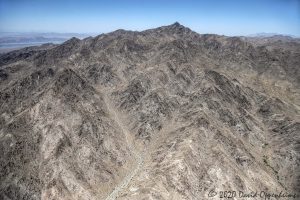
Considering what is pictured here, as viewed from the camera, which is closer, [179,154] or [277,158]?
[179,154]

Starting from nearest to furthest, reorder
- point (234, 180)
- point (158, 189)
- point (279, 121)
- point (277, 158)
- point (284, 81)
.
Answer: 1. point (158, 189)
2. point (234, 180)
3. point (277, 158)
4. point (279, 121)
5. point (284, 81)

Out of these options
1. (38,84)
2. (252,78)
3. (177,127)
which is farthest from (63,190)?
(252,78)

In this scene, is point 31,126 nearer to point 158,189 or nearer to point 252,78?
point 158,189

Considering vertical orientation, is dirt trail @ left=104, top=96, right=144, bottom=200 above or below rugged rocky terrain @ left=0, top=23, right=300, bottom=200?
below

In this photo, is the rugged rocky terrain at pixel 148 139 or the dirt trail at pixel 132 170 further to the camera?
the dirt trail at pixel 132 170

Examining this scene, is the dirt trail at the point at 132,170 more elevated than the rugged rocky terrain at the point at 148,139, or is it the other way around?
the rugged rocky terrain at the point at 148,139

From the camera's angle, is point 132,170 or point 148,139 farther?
point 148,139

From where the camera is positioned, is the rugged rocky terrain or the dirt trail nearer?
the rugged rocky terrain

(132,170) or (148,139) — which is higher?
(148,139)
